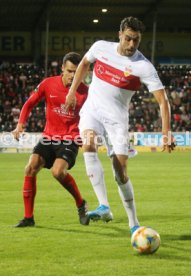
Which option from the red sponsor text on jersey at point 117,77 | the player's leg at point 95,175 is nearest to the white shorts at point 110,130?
the player's leg at point 95,175

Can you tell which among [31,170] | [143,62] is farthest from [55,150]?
[143,62]

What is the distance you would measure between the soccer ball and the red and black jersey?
7.98 ft

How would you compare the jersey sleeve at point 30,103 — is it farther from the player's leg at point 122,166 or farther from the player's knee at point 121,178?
the player's knee at point 121,178

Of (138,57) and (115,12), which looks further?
(115,12)

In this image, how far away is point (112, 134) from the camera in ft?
24.9

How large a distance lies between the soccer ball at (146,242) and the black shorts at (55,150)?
2.23 meters

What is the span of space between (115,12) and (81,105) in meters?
30.8

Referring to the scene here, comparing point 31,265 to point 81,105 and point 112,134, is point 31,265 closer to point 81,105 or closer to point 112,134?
point 112,134

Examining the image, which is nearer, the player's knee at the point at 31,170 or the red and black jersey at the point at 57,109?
the player's knee at the point at 31,170

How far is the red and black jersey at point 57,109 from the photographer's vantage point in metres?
8.80

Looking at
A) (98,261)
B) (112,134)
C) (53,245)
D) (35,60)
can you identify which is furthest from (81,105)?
(35,60)

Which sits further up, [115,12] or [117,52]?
[115,12]

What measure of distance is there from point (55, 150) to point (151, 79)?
6.54 feet

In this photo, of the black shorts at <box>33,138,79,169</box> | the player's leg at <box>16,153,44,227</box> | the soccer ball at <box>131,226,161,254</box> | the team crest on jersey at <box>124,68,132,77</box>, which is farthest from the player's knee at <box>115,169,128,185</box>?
the player's leg at <box>16,153,44,227</box>
